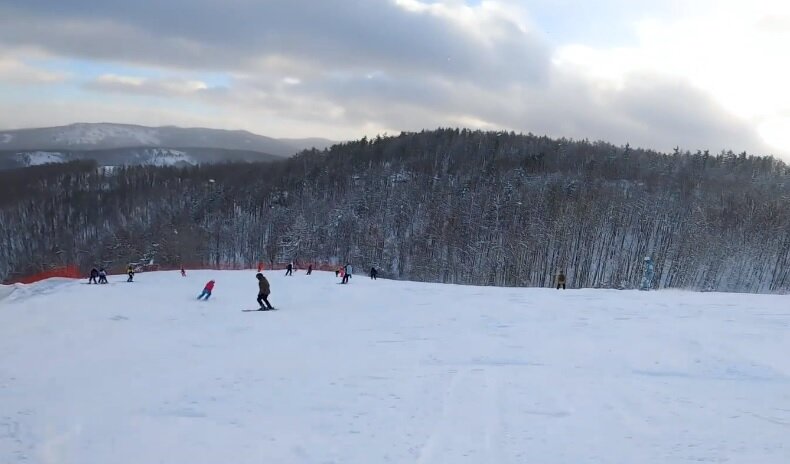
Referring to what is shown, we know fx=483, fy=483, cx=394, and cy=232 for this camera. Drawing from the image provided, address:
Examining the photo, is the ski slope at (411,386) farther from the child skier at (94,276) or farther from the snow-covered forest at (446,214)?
the snow-covered forest at (446,214)

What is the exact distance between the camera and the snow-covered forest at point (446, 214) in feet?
219

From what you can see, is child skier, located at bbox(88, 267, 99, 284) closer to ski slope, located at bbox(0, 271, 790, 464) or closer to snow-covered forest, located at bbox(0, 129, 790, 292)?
ski slope, located at bbox(0, 271, 790, 464)

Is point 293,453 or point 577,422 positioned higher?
point 577,422

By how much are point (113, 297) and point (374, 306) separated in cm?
1245

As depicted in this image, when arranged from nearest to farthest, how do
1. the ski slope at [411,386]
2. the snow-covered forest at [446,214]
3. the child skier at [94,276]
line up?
the ski slope at [411,386]
the child skier at [94,276]
the snow-covered forest at [446,214]

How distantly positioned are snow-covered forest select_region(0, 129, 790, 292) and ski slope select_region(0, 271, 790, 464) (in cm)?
5168

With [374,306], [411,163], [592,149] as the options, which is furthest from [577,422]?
[592,149]

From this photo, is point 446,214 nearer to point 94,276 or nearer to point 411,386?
point 94,276

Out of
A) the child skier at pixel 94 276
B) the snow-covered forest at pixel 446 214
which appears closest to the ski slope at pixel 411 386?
the child skier at pixel 94 276

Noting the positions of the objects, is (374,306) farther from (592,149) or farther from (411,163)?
(592,149)

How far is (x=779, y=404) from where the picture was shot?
7.38 m

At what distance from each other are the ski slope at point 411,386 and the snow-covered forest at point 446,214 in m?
51.7

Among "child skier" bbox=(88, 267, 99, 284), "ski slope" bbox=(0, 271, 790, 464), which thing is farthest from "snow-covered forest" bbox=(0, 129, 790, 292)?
"ski slope" bbox=(0, 271, 790, 464)

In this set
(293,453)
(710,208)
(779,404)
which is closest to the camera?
(293,453)
